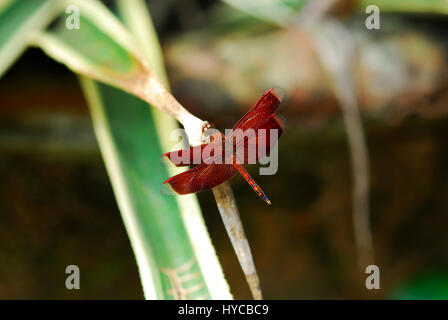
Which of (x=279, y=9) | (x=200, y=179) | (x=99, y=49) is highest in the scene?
(x=279, y=9)

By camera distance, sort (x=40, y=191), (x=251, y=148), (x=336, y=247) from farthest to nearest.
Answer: (x=336, y=247), (x=40, y=191), (x=251, y=148)

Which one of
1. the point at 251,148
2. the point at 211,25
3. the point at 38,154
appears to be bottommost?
the point at 251,148

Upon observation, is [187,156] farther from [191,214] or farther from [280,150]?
[280,150]

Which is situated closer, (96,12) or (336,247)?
(96,12)

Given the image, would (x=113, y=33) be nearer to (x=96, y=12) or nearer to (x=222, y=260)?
(x=96, y=12)

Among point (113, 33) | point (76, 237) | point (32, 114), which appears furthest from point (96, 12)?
point (76, 237)

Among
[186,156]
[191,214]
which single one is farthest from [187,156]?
[191,214]
